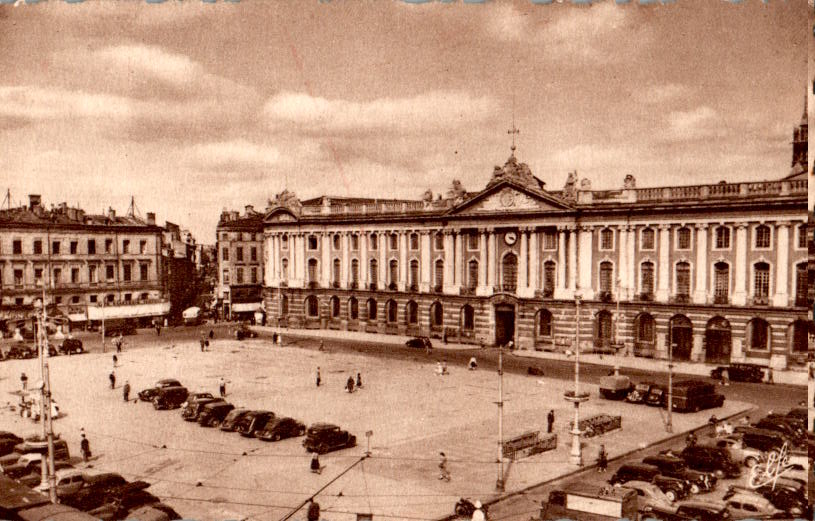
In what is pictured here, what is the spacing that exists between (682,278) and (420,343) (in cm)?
1548

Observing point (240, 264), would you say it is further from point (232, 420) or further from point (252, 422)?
point (252, 422)

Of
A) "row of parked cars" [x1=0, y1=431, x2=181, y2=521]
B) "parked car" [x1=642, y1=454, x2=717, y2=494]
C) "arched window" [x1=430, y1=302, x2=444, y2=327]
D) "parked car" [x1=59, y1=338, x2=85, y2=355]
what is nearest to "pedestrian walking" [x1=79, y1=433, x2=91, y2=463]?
"row of parked cars" [x1=0, y1=431, x2=181, y2=521]

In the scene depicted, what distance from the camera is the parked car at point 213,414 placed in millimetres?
23719

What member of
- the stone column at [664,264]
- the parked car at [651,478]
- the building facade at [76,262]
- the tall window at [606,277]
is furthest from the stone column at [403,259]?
the parked car at [651,478]

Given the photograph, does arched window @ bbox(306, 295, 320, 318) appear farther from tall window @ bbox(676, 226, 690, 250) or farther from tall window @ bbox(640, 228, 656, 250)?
tall window @ bbox(676, 226, 690, 250)

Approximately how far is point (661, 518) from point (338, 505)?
759 centimetres

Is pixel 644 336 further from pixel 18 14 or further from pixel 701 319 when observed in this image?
pixel 18 14

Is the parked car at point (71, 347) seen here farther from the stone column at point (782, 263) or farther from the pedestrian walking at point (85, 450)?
the stone column at point (782, 263)

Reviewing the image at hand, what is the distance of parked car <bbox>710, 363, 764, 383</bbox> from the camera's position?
2858 centimetres

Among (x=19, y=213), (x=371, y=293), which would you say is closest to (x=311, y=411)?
(x=19, y=213)

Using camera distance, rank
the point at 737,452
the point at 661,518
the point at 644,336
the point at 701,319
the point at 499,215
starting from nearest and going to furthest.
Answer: the point at 661,518 → the point at 737,452 → the point at 701,319 → the point at 644,336 → the point at 499,215

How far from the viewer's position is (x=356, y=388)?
29797 millimetres

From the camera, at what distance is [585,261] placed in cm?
3772


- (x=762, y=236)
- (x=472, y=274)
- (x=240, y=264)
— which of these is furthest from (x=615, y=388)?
(x=240, y=264)
